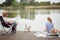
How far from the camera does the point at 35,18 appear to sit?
5023mm

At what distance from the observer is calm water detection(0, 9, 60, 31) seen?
4977 millimetres

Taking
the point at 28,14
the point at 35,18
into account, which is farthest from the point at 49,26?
the point at 28,14

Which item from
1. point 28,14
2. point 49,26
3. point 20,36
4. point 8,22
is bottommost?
point 20,36

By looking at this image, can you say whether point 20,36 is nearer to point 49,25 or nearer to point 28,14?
point 28,14

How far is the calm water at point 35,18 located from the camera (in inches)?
196

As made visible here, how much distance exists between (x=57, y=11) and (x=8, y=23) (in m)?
1.61

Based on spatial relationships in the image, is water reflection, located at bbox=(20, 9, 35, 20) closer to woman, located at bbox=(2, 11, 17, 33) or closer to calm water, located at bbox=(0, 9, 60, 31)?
calm water, located at bbox=(0, 9, 60, 31)

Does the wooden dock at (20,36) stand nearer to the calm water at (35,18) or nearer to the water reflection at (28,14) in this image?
the calm water at (35,18)

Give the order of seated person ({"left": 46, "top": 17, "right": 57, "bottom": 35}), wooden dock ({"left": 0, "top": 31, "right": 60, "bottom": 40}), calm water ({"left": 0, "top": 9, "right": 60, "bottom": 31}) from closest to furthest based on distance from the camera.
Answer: wooden dock ({"left": 0, "top": 31, "right": 60, "bottom": 40}), seated person ({"left": 46, "top": 17, "right": 57, "bottom": 35}), calm water ({"left": 0, "top": 9, "right": 60, "bottom": 31})

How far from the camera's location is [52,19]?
4980 millimetres

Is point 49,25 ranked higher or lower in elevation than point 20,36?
higher

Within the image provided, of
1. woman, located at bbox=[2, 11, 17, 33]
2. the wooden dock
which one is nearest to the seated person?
the wooden dock

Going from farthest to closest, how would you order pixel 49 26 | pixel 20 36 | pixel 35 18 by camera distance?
pixel 35 18 → pixel 49 26 → pixel 20 36

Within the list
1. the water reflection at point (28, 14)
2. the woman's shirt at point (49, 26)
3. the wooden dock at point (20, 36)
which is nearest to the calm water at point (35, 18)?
the water reflection at point (28, 14)
